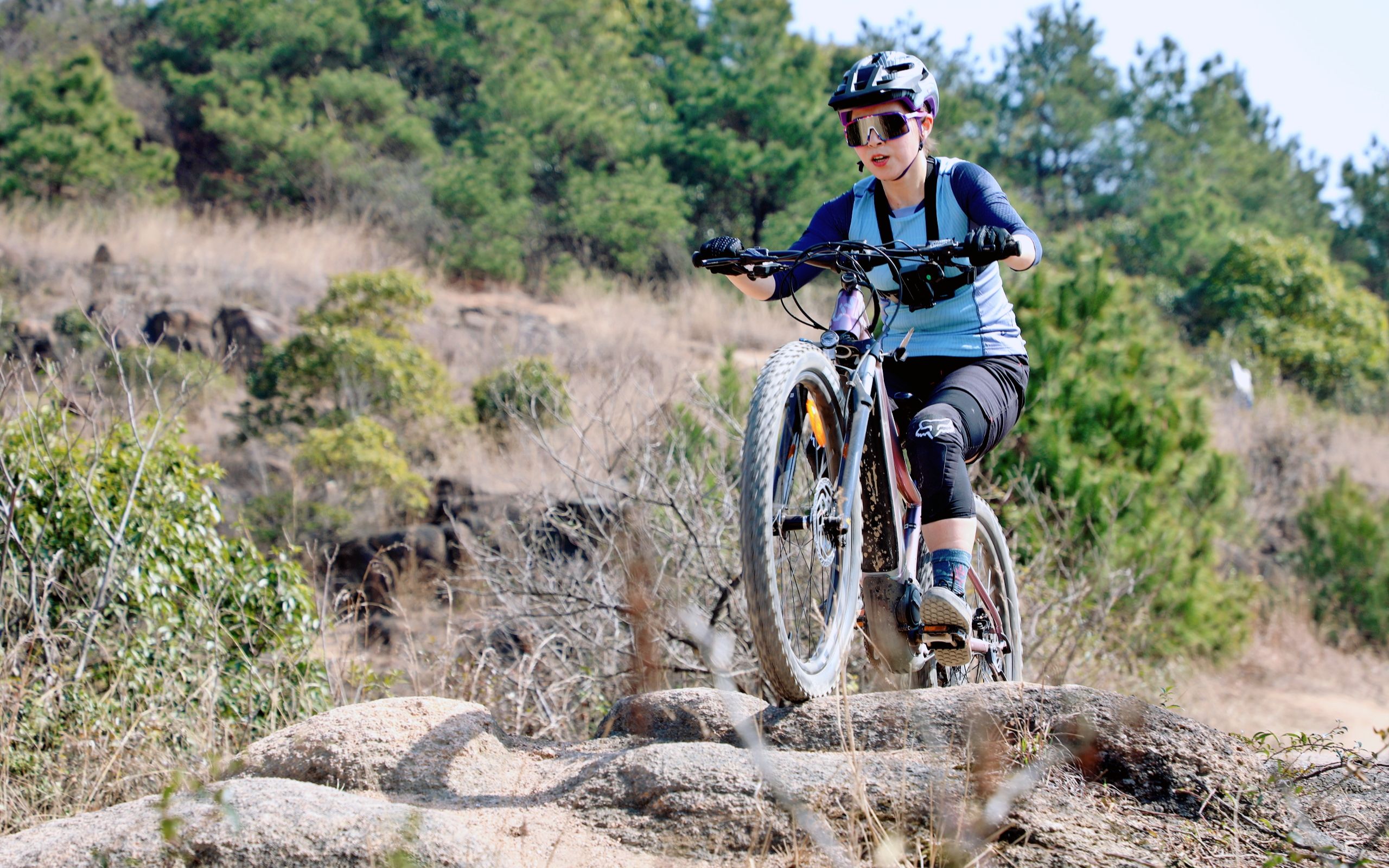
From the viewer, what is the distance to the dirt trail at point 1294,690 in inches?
420

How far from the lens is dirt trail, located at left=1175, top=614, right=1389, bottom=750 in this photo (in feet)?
35.0

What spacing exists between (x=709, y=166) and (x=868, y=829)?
21683 mm

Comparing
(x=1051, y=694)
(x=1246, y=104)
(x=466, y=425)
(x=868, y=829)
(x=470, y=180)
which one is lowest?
(x=868, y=829)

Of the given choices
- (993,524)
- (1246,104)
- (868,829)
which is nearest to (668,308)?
(993,524)

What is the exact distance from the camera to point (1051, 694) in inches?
128

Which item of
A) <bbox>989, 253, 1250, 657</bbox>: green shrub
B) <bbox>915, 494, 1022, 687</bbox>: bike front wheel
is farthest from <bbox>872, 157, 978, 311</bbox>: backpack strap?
<bbox>989, 253, 1250, 657</bbox>: green shrub

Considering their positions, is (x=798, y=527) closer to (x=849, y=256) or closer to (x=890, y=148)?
(x=849, y=256)

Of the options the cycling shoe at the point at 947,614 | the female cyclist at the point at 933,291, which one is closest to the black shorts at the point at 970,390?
the female cyclist at the point at 933,291

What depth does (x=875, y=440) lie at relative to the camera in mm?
3537

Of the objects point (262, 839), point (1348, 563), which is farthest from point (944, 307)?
point (1348, 563)

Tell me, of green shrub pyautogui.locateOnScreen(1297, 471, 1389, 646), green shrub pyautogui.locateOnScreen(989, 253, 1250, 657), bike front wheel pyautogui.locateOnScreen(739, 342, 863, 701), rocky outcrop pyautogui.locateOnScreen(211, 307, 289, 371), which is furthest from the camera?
rocky outcrop pyautogui.locateOnScreen(211, 307, 289, 371)

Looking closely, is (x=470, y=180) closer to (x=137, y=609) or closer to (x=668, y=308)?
(x=668, y=308)

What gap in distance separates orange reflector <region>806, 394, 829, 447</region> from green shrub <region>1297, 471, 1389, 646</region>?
12971 millimetres

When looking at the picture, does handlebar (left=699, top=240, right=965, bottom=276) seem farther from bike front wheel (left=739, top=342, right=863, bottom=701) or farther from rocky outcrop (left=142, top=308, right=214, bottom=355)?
rocky outcrop (left=142, top=308, right=214, bottom=355)
